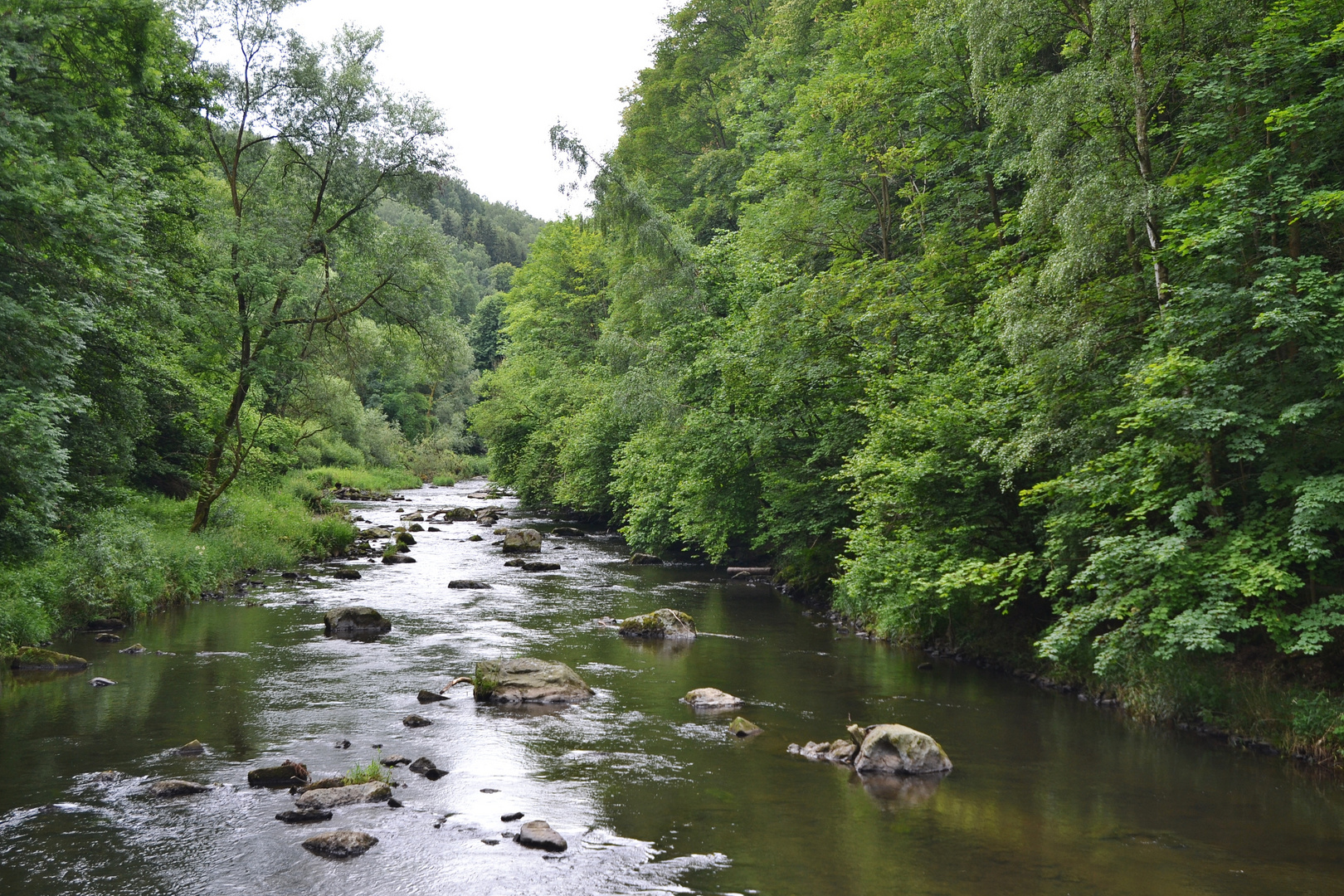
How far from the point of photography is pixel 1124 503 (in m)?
12.6

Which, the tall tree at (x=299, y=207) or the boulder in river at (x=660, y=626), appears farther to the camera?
the tall tree at (x=299, y=207)

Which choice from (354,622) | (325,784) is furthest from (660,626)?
(325,784)

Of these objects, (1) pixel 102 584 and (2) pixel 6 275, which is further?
(1) pixel 102 584

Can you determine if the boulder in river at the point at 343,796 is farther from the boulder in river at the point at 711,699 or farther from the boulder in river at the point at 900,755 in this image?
the boulder in river at the point at 900,755

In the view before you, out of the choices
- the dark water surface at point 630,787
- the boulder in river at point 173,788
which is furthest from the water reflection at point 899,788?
the boulder in river at point 173,788

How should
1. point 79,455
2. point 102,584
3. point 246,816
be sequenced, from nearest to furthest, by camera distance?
point 246,816 → point 79,455 → point 102,584

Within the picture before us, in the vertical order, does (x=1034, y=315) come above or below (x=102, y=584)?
above

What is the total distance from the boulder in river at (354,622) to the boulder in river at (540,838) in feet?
35.1

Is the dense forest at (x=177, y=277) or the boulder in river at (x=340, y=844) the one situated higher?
the dense forest at (x=177, y=277)

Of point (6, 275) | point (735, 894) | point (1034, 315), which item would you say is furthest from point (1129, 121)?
point (6, 275)

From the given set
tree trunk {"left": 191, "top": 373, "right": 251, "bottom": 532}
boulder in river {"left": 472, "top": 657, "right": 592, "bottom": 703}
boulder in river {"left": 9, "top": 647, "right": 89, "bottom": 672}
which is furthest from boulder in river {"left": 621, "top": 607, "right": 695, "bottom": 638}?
tree trunk {"left": 191, "top": 373, "right": 251, "bottom": 532}

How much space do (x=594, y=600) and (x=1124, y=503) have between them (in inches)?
547

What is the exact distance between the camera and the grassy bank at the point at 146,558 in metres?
15.6

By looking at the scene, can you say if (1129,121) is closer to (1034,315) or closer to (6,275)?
(1034,315)
